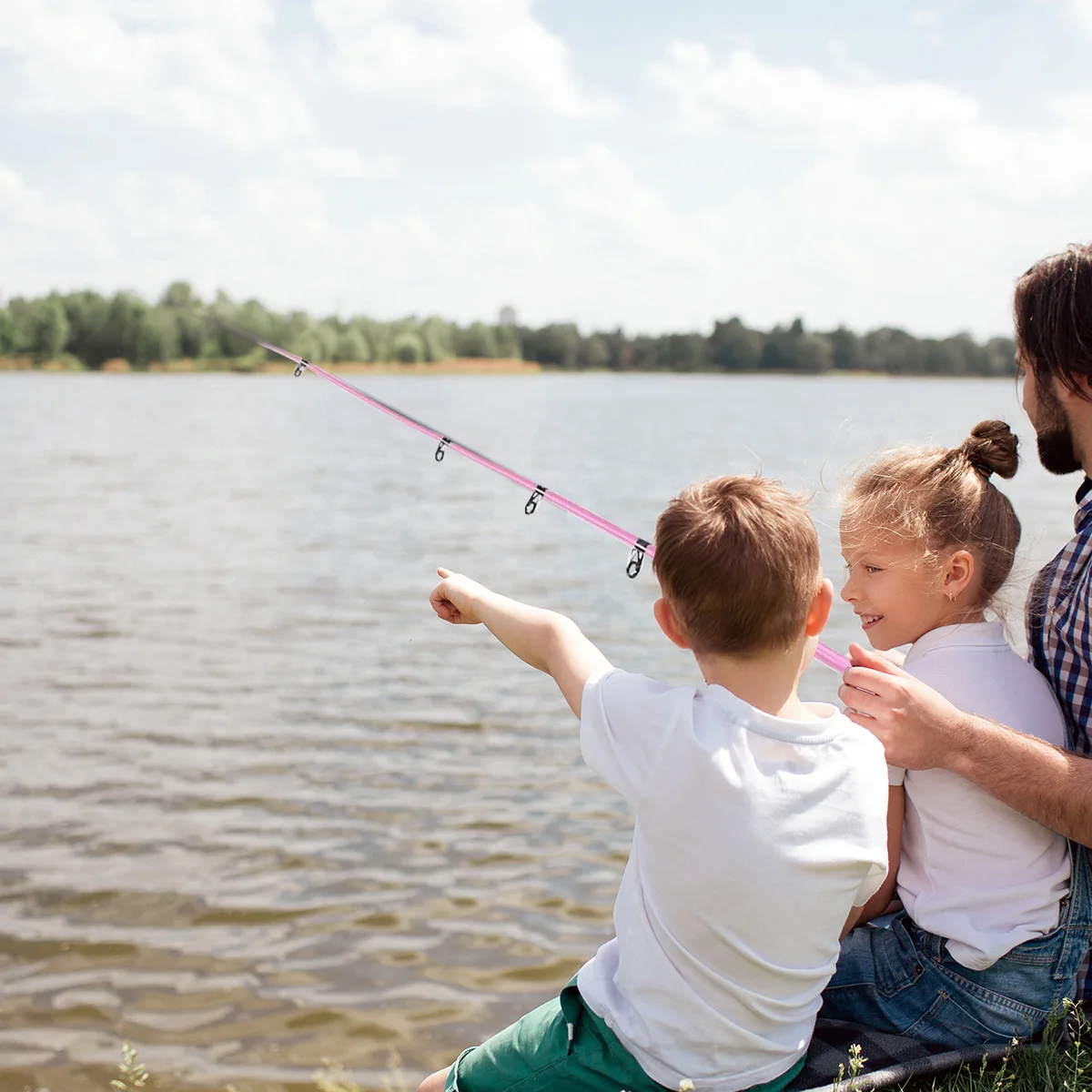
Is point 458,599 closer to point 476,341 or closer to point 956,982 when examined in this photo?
point 956,982

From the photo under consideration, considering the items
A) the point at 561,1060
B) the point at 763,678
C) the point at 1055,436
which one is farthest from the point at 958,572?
the point at 561,1060

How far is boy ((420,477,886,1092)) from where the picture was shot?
1.99 meters

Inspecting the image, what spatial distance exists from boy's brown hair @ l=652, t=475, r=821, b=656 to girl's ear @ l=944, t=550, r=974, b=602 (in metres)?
0.58

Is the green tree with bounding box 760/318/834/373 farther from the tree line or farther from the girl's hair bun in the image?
the girl's hair bun

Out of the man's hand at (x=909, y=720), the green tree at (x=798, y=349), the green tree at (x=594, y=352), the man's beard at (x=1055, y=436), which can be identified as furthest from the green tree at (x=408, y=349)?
the man's hand at (x=909, y=720)

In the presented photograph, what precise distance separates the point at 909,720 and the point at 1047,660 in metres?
0.55

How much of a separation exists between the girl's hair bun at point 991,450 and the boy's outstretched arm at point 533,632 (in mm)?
951

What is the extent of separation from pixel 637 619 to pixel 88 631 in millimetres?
4333

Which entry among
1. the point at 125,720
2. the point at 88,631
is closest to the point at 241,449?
the point at 88,631

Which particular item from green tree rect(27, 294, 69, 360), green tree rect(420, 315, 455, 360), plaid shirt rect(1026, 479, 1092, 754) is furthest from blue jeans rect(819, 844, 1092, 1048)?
green tree rect(420, 315, 455, 360)

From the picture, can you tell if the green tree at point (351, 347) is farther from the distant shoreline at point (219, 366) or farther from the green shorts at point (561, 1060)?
the green shorts at point (561, 1060)

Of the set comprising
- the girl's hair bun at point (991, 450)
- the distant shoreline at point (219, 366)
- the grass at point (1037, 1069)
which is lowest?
the grass at point (1037, 1069)

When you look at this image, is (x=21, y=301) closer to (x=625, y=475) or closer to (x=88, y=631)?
(x=625, y=475)

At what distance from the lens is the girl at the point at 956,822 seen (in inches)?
94.4
